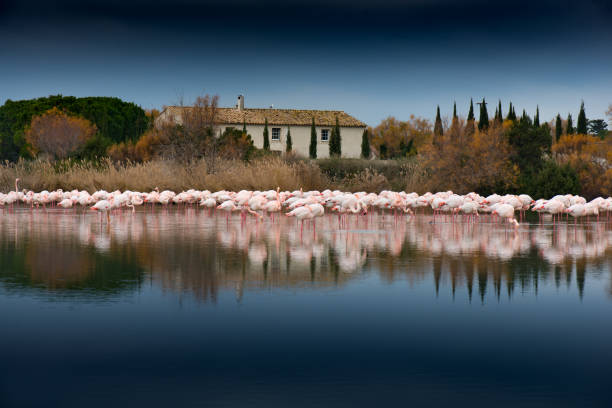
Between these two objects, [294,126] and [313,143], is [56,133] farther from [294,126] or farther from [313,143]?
[313,143]

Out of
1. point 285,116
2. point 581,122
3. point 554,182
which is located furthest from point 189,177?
point 581,122

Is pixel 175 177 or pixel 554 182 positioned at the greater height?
pixel 175 177

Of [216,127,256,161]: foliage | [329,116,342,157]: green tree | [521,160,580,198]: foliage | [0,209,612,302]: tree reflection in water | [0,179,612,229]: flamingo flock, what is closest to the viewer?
[0,209,612,302]: tree reflection in water

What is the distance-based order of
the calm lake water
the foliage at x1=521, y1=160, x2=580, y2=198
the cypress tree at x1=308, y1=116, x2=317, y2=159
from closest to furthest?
the calm lake water < the foliage at x1=521, y1=160, x2=580, y2=198 < the cypress tree at x1=308, y1=116, x2=317, y2=159

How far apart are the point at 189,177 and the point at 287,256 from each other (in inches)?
721

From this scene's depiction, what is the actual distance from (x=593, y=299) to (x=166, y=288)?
5.07 m

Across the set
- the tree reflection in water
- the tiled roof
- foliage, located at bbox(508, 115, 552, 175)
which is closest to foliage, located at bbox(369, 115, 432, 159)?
the tiled roof

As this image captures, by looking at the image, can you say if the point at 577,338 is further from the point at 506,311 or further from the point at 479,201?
the point at 479,201

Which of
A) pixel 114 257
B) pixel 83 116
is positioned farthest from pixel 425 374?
pixel 83 116

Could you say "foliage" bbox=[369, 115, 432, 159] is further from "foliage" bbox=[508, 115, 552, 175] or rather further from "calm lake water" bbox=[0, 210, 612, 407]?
"calm lake water" bbox=[0, 210, 612, 407]

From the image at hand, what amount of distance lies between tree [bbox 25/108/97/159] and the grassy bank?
35089 millimetres

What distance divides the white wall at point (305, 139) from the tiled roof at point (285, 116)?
19.8 inches

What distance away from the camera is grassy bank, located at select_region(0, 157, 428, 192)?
93.0 ft

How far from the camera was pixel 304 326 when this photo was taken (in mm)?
6629
